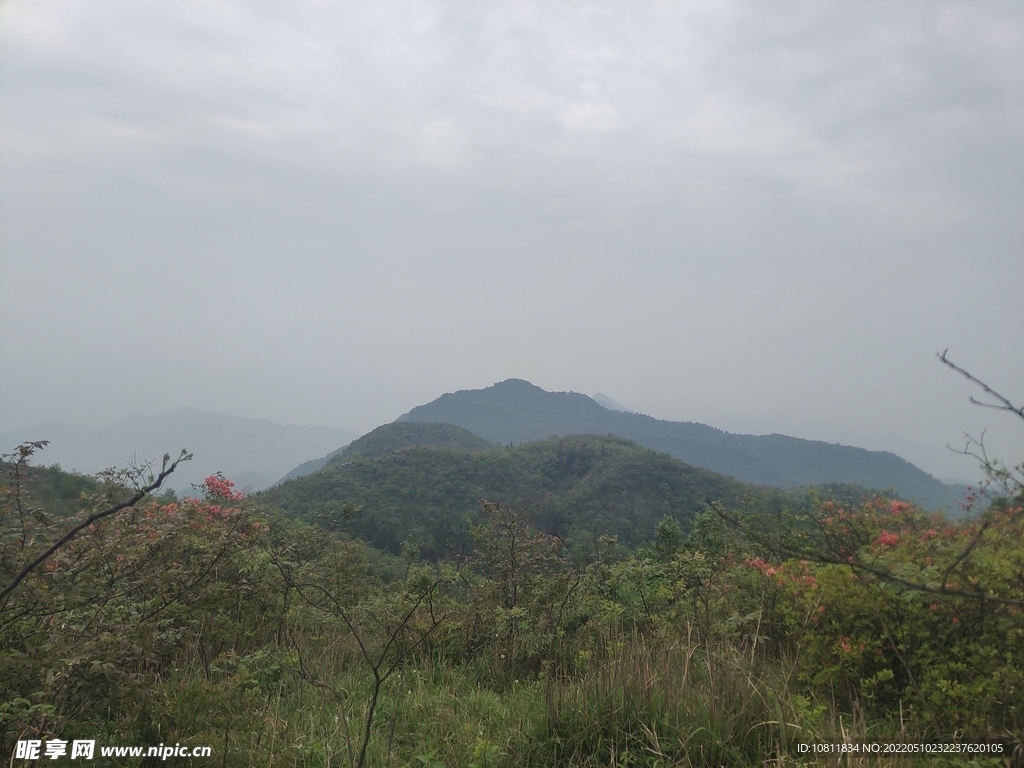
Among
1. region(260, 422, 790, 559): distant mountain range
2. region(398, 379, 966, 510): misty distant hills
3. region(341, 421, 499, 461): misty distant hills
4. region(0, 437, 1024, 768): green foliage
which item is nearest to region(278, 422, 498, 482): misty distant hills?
region(341, 421, 499, 461): misty distant hills

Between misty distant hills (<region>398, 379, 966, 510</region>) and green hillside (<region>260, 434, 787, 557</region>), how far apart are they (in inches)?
2375

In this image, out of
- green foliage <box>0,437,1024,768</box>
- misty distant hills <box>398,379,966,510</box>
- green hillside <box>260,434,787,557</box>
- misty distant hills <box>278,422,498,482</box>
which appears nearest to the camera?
green foliage <box>0,437,1024,768</box>

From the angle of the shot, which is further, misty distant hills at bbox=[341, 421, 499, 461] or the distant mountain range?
misty distant hills at bbox=[341, 421, 499, 461]

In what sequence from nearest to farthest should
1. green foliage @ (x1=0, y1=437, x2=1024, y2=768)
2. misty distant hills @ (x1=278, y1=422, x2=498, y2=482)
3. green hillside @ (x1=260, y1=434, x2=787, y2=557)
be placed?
green foliage @ (x1=0, y1=437, x2=1024, y2=768) < green hillside @ (x1=260, y1=434, x2=787, y2=557) < misty distant hills @ (x1=278, y1=422, x2=498, y2=482)

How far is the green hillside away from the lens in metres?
44.4

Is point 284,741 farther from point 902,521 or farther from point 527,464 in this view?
point 527,464

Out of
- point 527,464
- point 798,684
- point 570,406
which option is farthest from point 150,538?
point 570,406

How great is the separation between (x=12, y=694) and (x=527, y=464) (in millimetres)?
63072

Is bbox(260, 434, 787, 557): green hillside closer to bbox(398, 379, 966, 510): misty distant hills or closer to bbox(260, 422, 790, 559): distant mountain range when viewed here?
bbox(260, 422, 790, 559): distant mountain range

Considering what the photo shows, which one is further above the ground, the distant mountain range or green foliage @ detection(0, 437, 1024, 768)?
green foliage @ detection(0, 437, 1024, 768)

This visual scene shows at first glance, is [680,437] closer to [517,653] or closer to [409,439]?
[409,439]

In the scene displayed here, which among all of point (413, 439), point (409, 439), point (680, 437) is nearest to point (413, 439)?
point (413, 439)

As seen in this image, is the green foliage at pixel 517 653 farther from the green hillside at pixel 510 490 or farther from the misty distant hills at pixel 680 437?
the misty distant hills at pixel 680 437

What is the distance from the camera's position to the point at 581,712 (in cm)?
290
